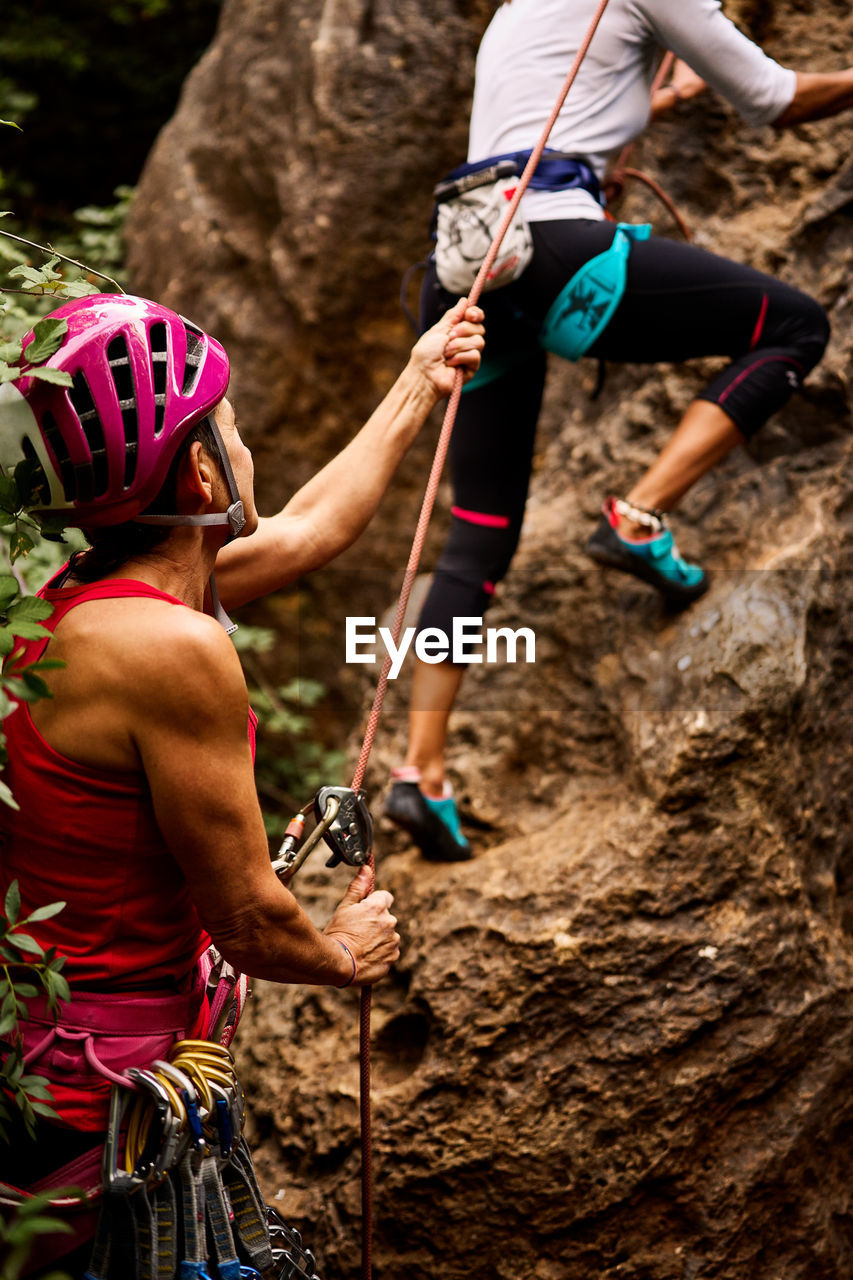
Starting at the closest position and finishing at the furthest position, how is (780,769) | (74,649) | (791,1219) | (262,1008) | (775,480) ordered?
(74,649) < (791,1219) < (780,769) < (262,1008) < (775,480)

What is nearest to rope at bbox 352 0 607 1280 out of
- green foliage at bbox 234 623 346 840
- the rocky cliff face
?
the rocky cliff face

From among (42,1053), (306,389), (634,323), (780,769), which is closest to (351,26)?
(306,389)

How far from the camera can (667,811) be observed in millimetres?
2854

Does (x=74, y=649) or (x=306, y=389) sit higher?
(x=74, y=649)

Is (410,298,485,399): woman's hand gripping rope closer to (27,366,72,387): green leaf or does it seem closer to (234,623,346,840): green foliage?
(27,366,72,387): green leaf

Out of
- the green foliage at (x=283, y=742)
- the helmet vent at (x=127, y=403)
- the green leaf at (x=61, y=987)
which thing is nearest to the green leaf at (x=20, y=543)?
the helmet vent at (x=127, y=403)

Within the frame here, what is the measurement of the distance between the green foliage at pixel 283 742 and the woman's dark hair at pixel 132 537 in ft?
9.76

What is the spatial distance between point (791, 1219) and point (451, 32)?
4.66 meters

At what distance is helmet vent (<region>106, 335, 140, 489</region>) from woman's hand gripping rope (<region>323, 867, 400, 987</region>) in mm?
840

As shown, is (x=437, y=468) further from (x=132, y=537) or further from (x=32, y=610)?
(x=32, y=610)

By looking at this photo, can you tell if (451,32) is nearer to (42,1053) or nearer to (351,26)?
(351,26)

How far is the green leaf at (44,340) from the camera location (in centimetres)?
152

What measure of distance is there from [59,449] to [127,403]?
0.12 meters

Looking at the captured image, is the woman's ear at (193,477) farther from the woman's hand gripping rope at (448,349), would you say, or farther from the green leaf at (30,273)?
the woman's hand gripping rope at (448,349)
